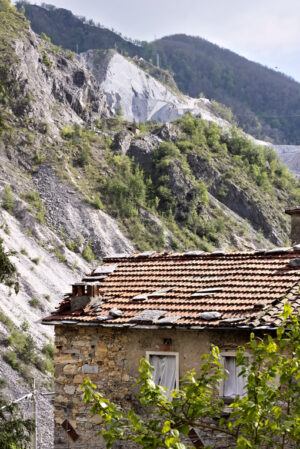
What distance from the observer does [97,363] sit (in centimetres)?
1249

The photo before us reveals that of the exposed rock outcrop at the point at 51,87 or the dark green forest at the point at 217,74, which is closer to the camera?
the exposed rock outcrop at the point at 51,87

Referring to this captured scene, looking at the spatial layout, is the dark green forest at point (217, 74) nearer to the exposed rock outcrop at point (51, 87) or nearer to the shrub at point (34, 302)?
the exposed rock outcrop at point (51, 87)

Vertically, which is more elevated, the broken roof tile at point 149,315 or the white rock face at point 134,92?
the white rock face at point 134,92

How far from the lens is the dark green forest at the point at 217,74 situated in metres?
145

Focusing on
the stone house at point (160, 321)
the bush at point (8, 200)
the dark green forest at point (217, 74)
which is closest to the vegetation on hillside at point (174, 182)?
the bush at point (8, 200)

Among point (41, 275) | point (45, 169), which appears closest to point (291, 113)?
point (45, 169)

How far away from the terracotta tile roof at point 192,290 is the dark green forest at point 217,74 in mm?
132940

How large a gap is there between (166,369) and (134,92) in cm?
10138

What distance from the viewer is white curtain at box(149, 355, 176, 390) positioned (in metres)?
11.7

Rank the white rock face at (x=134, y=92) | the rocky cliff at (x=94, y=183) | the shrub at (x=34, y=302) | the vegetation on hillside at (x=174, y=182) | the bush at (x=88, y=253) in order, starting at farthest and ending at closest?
1. the white rock face at (x=134, y=92)
2. the vegetation on hillside at (x=174, y=182)
3. the bush at (x=88, y=253)
4. the rocky cliff at (x=94, y=183)
5. the shrub at (x=34, y=302)

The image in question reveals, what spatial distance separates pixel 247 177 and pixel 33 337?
45.0 m

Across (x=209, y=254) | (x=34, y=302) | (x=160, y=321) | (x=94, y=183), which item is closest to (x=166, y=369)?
(x=160, y=321)

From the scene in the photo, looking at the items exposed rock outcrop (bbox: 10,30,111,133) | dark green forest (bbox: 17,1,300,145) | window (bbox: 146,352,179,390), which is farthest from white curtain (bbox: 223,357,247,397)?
dark green forest (bbox: 17,1,300,145)

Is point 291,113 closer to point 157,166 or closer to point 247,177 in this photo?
point 247,177
